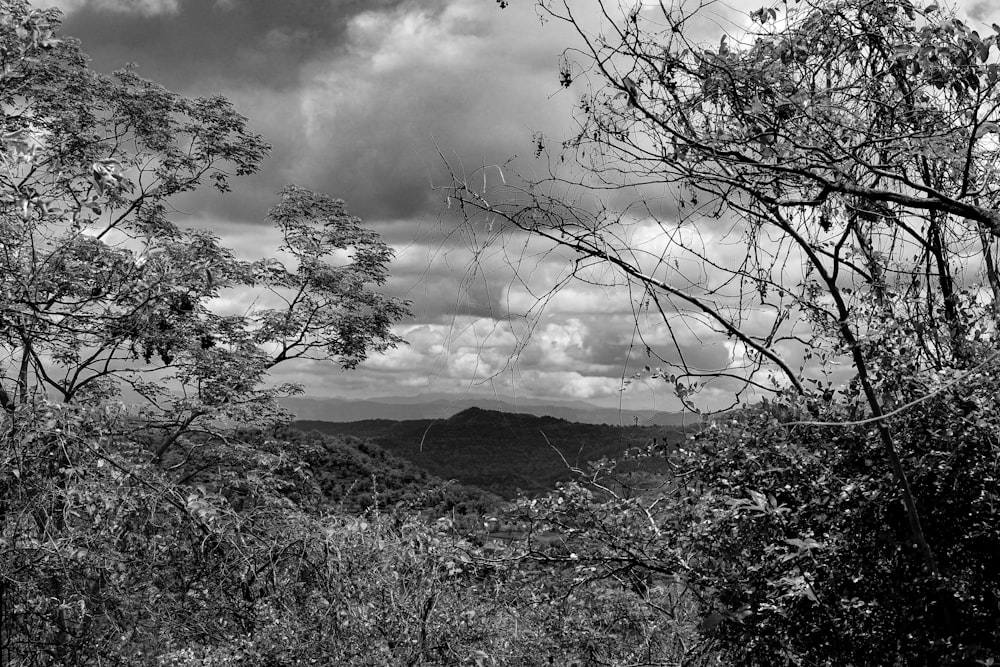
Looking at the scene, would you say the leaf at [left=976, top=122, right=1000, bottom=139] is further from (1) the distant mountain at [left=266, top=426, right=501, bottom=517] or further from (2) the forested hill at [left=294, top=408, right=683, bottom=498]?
(1) the distant mountain at [left=266, top=426, right=501, bottom=517]

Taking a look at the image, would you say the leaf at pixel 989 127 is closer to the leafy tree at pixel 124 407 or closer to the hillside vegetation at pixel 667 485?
the hillside vegetation at pixel 667 485

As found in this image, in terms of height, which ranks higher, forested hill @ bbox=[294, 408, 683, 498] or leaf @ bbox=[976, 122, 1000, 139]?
leaf @ bbox=[976, 122, 1000, 139]

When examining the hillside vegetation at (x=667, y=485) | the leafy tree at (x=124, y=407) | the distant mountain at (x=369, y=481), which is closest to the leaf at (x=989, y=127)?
the hillside vegetation at (x=667, y=485)

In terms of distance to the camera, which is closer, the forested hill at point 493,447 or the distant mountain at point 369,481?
the forested hill at point 493,447

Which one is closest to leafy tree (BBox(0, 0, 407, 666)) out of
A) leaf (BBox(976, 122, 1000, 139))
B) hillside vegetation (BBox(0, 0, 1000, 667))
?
hillside vegetation (BBox(0, 0, 1000, 667))

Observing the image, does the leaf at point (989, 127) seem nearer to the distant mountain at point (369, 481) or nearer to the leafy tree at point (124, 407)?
the leafy tree at point (124, 407)

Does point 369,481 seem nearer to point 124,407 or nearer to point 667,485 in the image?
point 124,407

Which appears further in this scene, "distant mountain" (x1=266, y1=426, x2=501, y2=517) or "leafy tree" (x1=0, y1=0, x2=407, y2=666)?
"distant mountain" (x1=266, y1=426, x2=501, y2=517)

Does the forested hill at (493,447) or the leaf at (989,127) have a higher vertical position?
the leaf at (989,127)

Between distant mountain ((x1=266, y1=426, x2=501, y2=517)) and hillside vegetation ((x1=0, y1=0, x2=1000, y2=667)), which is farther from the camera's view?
distant mountain ((x1=266, y1=426, x2=501, y2=517))

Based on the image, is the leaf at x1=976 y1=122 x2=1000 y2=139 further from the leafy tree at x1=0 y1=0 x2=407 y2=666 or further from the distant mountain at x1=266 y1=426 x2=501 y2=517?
the distant mountain at x1=266 y1=426 x2=501 y2=517

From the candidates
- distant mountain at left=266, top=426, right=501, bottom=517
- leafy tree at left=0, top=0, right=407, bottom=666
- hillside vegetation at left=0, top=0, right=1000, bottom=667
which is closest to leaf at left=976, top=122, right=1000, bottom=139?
hillside vegetation at left=0, top=0, right=1000, bottom=667

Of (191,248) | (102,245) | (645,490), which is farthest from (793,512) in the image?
(191,248)

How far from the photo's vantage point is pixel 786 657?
2928mm
